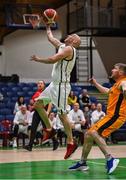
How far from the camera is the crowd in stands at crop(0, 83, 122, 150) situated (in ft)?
50.6

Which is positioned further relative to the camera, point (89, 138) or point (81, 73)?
point (81, 73)

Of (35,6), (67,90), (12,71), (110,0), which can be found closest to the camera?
(67,90)

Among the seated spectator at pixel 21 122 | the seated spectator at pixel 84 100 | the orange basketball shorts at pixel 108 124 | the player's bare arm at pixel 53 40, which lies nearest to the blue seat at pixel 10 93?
the seated spectator at pixel 84 100

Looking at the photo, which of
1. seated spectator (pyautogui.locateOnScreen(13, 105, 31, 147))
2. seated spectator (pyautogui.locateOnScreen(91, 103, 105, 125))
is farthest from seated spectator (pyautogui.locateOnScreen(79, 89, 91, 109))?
seated spectator (pyautogui.locateOnScreen(13, 105, 31, 147))

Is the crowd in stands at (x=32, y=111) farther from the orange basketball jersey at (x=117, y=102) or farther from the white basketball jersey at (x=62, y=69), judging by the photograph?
the orange basketball jersey at (x=117, y=102)

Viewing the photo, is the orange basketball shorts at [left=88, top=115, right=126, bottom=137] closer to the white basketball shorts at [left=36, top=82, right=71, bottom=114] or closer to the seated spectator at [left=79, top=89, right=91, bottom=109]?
the white basketball shorts at [left=36, top=82, right=71, bottom=114]

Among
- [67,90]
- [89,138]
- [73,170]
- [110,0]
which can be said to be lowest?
[73,170]

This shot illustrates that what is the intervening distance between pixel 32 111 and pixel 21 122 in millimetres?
714

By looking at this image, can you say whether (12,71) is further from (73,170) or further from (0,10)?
(73,170)

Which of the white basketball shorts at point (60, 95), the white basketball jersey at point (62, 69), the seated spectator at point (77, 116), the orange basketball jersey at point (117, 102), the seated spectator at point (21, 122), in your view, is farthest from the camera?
the seated spectator at point (77, 116)

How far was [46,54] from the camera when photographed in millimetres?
25469

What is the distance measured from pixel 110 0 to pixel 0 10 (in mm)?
Answer: 5490

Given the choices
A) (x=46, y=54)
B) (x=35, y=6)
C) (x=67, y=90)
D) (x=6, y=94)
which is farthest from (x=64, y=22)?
(x=67, y=90)

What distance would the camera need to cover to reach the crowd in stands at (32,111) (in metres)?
15.4
